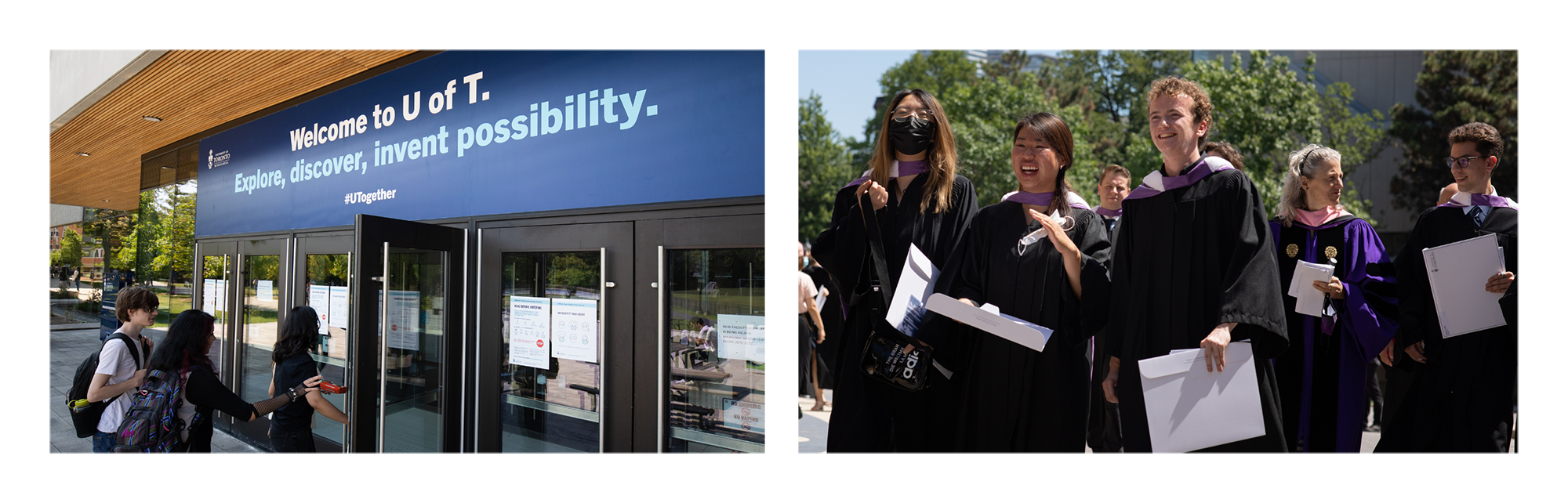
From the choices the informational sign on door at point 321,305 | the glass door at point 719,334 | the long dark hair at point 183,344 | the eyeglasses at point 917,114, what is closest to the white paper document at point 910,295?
the eyeglasses at point 917,114

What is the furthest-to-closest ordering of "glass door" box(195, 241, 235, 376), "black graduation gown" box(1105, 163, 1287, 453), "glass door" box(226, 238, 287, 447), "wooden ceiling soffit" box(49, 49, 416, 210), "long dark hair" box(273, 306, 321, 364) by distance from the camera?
"glass door" box(195, 241, 235, 376) → "glass door" box(226, 238, 287, 447) → "wooden ceiling soffit" box(49, 49, 416, 210) → "long dark hair" box(273, 306, 321, 364) → "black graduation gown" box(1105, 163, 1287, 453)

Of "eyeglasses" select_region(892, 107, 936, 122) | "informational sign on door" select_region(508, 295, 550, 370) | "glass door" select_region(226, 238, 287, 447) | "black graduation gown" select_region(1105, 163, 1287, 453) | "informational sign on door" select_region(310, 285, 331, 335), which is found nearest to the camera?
"black graduation gown" select_region(1105, 163, 1287, 453)

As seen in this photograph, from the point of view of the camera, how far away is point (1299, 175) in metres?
3.00

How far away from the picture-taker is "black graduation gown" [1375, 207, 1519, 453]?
2756 millimetres

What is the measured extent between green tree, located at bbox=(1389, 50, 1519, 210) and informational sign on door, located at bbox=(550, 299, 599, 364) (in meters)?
14.3

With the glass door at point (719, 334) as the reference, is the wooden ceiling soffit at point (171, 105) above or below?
above

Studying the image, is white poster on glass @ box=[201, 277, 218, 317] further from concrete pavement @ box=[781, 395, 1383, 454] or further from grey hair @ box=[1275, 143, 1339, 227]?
grey hair @ box=[1275, 143, 1339, 227]

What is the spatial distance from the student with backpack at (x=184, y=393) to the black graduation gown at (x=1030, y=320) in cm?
329

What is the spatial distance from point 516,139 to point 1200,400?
335 cm

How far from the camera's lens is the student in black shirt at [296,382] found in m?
3.65

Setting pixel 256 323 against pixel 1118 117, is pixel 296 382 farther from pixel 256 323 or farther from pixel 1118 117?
pixel 1118 117

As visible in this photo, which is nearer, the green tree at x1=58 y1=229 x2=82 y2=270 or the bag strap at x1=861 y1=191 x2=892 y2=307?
the bag strap at x1=861 y1=191 x2=892 y2=307

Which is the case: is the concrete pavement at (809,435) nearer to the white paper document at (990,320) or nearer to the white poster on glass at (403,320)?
the white paper document at (990,320)

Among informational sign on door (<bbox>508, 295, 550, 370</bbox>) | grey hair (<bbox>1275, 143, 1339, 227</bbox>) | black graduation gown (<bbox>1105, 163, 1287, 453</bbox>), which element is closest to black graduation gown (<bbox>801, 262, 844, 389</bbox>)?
black graduation gown (<bbox>1105, 163, 1287, 453</bbox>)
